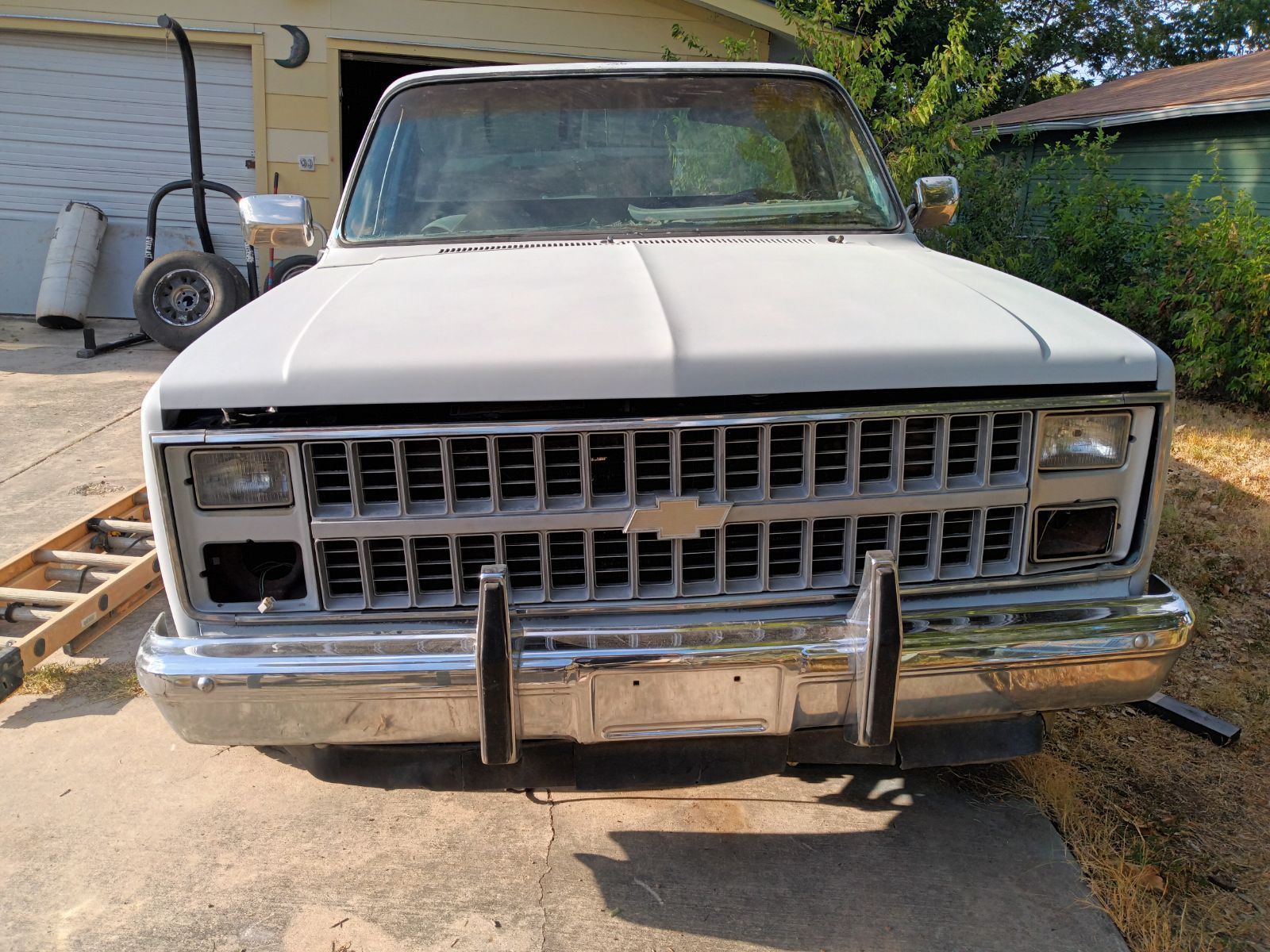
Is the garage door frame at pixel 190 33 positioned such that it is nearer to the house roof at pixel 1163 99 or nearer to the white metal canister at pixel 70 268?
the white metal canister at pixel 70 268

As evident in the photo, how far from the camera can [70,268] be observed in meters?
9.41

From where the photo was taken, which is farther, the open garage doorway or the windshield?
the open garage doorway

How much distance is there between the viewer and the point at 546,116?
3535mm

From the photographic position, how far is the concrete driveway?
2395mm

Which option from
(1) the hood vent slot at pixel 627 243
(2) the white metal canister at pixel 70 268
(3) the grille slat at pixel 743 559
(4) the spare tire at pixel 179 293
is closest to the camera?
(3) the grille slat at pixel 743 559

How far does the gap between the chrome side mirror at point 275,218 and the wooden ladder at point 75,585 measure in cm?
120

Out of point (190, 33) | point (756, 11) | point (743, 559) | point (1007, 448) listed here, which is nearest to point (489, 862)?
point (743, 559)

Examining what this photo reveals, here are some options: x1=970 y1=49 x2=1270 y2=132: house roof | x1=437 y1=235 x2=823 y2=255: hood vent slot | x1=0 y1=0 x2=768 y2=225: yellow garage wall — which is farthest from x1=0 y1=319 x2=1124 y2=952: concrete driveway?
x1=970 y1=49 x2=1270 y2=132: house roof

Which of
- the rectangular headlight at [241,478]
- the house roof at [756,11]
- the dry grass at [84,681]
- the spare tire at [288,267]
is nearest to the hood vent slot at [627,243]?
the rectangular headlight at [241,478]

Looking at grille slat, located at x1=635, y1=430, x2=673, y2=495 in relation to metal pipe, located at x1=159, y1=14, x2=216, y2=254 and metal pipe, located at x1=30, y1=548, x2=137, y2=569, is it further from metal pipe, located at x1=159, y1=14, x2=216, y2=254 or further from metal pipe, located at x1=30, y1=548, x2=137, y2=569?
metal pipe, located at x1=159, y1=14, x2=216, y2=254

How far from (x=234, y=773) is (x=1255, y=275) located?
6.75 meters

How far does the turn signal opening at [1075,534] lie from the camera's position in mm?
2350

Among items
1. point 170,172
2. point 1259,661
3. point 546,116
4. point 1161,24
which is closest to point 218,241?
point 170,172

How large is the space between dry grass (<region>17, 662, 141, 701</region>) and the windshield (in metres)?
1.79
